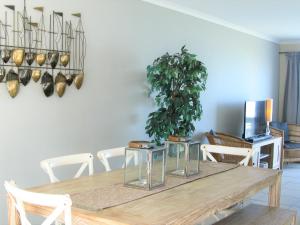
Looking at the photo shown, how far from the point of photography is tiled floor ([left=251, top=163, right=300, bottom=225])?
4.65 metres

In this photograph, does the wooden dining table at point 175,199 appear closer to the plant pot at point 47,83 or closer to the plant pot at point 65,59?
the plant pot at point 47,83

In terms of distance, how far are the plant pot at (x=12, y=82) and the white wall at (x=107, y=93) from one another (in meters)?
0.05

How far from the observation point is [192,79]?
4.21 m

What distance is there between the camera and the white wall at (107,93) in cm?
324

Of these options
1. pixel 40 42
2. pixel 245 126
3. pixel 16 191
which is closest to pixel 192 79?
pixel 40 42

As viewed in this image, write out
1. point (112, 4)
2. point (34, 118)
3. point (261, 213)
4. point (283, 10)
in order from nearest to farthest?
point (261, 213)
point (34, 118)
point (112, 4)
point (283, 10)

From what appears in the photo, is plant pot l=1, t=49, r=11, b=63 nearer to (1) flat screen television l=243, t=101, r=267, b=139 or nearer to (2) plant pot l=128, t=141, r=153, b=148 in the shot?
(2) plant pot l=128, t=141, r=153, b=148

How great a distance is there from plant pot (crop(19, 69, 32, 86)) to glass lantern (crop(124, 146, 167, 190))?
1.23m

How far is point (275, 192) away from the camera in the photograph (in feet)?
9.70

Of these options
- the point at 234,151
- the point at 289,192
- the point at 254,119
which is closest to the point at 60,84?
the point at 234,151

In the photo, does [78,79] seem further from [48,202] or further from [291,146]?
[291,146]

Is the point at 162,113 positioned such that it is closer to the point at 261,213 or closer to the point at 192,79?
the point at 192,79

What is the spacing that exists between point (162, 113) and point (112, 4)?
1.25 metres

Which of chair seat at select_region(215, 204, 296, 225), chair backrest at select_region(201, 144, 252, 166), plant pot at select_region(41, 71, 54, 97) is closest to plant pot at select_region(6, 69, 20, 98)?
plant pot at select_region(41, 71, 54, 97)
